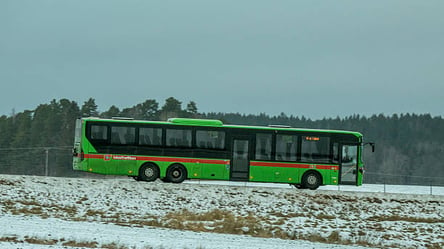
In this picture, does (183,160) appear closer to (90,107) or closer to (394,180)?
(394,180)

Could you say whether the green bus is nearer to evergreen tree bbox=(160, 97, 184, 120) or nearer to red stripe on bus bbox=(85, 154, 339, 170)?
red stripe on bus bbox=(85, 154, 339, 170)

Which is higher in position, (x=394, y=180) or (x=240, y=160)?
(x=240, y=160)

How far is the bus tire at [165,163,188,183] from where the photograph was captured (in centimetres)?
3081

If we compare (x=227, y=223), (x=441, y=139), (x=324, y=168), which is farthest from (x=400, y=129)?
(x=227, y=223)

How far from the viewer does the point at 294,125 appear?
140250mm

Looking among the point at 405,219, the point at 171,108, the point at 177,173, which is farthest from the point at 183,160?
the point at 171,108

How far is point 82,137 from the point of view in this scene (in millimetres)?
30156

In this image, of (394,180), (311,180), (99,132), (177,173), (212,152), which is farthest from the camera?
(394,180)

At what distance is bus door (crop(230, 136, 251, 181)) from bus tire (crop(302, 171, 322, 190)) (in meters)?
2.67

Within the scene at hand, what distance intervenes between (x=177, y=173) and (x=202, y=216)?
786 cm

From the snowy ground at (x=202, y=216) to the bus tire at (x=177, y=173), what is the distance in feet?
5.77

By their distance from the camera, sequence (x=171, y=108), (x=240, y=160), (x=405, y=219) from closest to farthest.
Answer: (x=405, y=219) < (x=240, y=160) < (x=171, y=108)

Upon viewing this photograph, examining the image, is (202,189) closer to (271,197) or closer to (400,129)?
(271,197)

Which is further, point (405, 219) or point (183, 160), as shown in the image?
point (183, 160)
